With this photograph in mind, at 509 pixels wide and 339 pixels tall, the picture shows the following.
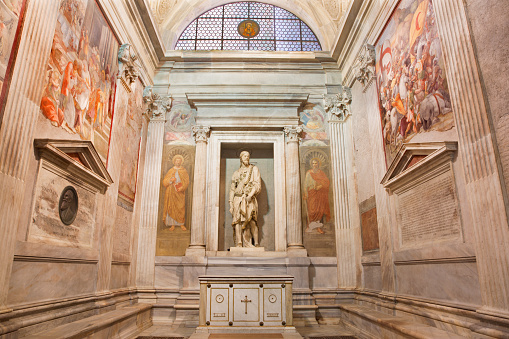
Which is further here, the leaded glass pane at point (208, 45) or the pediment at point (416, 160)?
the leaded glass pane at point (208, 45)

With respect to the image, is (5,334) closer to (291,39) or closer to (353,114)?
(353,114)

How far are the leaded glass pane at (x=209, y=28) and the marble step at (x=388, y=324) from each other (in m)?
8.50

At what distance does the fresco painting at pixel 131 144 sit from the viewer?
7902 mm

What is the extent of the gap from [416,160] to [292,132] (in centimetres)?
428

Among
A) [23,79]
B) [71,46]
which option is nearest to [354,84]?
[71,46]

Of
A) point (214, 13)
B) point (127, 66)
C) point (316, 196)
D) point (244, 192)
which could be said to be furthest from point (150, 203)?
point (214, 13)

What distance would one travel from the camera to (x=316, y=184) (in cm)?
930

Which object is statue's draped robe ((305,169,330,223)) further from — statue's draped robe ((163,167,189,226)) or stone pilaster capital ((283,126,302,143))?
statue's draped robe ((163,167,189,226))

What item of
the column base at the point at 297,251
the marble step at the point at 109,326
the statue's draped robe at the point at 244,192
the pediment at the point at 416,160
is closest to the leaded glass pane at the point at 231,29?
the statue's draped robe at the point at 244,192

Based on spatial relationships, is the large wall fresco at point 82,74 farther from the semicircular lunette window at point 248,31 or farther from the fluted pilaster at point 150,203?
the semicircular lunette window at point 248,31

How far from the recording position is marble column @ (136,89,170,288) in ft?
28.2

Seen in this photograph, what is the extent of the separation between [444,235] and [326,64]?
254 inches

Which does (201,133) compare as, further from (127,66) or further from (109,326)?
(109,326)

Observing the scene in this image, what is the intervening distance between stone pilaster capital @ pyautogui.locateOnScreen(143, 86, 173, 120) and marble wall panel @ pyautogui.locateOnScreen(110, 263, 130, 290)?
3.91 metres
